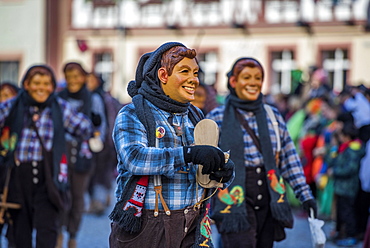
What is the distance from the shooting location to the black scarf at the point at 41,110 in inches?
243

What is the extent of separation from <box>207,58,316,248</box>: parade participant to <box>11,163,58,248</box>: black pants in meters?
1.53

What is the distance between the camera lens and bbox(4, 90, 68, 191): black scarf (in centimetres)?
616

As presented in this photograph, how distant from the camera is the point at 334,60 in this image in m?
25.9

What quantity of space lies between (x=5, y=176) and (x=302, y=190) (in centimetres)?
262

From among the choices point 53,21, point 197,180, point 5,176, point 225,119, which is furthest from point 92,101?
point 53,21

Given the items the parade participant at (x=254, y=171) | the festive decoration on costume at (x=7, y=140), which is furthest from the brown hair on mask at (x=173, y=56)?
the festive decoration on costume at (x=7, y=140)

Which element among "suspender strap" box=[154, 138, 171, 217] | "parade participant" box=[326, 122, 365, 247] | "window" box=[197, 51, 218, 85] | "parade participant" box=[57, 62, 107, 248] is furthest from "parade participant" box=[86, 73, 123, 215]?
"window" box=[197, 51, 218, 85]

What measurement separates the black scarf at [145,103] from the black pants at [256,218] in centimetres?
125

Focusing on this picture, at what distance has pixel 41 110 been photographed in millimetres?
6281

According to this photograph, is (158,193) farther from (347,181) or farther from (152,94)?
(347,181)

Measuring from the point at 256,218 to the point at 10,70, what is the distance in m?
26.4

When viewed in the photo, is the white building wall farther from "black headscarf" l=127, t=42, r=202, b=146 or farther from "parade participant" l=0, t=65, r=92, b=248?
"black headscarf" l=127, t=42, r=202, b=146

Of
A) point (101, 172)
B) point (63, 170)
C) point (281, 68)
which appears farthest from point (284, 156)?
point (281, 68)

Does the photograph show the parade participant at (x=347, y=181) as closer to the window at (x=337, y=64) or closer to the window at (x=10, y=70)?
the window at (x=337, y=64)
